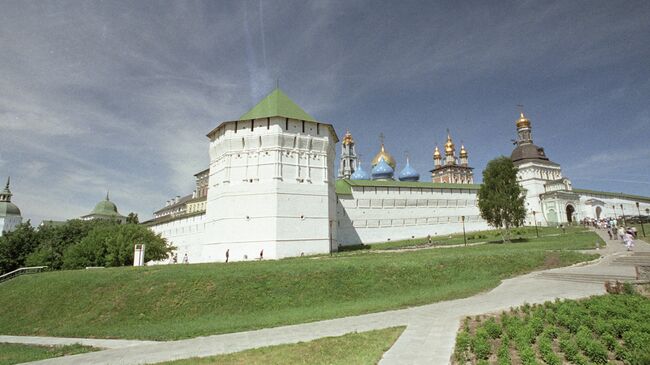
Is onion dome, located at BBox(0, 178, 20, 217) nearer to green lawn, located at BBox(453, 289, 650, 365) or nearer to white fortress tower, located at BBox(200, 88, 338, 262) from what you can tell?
white fortress tower, located at BBox(200, 88, 338, 262)

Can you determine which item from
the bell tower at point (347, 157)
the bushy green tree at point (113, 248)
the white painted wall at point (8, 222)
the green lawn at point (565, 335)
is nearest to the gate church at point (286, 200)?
the bushy green tree at point (113, 248)

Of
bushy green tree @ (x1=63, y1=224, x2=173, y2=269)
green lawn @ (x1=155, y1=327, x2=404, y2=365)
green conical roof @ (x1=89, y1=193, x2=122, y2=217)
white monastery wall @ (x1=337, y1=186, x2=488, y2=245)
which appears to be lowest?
green lawn @ (x1=155, y1=327, x2=404, y2=365)

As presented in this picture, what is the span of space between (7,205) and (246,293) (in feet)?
337

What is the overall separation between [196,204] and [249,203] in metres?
42.6

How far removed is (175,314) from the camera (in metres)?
13.9

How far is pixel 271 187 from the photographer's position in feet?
96.7

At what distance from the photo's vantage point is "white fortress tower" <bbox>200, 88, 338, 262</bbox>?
95.2 ft

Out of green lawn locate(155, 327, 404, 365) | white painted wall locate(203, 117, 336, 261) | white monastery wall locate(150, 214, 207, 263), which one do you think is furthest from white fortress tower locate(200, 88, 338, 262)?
green lawn locate(155, 327, 404, 365)

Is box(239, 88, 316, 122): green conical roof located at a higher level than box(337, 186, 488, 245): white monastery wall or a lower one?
higher

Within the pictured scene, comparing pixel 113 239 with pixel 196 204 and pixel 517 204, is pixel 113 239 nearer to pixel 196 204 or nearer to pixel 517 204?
pixel 517 204

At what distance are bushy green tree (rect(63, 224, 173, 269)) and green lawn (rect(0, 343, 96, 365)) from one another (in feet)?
57.3

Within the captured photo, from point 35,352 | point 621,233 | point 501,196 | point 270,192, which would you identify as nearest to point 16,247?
point 270,192

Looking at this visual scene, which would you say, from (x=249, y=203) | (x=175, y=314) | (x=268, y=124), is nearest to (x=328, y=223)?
(x=249, y=203)

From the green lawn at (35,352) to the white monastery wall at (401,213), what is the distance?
1116 inches
